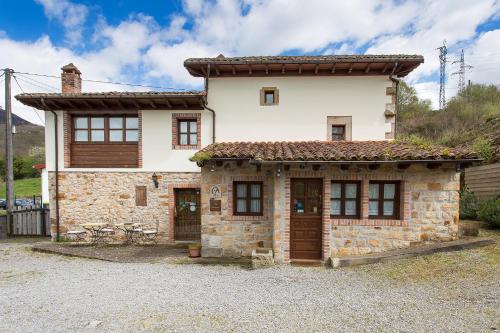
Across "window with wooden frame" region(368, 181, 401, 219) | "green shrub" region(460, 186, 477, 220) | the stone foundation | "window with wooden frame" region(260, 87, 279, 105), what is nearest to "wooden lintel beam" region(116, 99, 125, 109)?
"window with wooden frame" region(260, 87, 279, 105)

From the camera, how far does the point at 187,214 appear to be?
32.7 ft

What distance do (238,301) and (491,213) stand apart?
29.3 ft

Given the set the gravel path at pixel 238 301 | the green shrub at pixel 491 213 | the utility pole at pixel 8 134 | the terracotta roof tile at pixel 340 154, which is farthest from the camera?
the utility pole at pixel 8 134

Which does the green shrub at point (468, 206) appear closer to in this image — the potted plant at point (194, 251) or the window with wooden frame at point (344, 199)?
the window with wooden frame at point (344, 199)

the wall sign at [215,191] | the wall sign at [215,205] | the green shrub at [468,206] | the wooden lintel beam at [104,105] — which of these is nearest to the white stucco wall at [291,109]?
the wooden lintel beam at [104,105]

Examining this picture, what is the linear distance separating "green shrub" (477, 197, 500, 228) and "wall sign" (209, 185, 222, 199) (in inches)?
345

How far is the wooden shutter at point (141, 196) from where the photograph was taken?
9.80 metres

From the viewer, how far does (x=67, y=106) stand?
977cm

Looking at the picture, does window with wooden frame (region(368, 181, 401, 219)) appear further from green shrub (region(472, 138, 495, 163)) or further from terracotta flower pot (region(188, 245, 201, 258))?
green shrub (region(472, 138, 495, 163))

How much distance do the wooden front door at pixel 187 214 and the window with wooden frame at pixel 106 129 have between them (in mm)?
2780

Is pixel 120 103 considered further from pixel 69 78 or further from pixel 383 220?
pixel 383 220

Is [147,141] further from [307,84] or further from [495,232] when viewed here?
[495,232]

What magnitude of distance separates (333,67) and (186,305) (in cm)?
845

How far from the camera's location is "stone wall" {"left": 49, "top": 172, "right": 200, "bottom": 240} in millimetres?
9758
